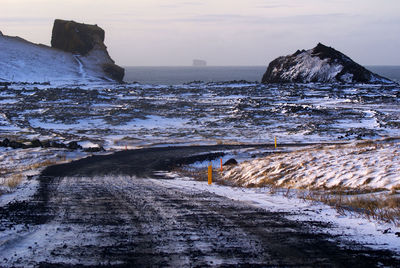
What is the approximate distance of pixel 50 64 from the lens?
422 feet

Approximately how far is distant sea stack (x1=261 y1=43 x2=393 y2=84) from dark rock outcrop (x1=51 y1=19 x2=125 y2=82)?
61064 mm

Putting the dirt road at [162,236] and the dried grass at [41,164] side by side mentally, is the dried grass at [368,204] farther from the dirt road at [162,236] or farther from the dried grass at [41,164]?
the dried grass at [41,164]

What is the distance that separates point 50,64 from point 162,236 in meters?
132

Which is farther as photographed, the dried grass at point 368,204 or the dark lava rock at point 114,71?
the dark lava rock at point 114,71

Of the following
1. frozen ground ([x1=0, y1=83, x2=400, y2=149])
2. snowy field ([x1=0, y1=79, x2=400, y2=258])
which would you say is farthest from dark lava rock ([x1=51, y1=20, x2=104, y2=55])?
frozen ground ([x1=0, y1=83, x2=400, y2=149])

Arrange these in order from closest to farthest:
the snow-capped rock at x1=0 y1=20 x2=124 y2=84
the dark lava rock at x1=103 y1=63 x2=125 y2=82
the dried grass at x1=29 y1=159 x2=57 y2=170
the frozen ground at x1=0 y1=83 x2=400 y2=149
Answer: the dried grass at x1=29 y1=159 x2=57 y2=170
the frozen ground at x1=0 y1=83 x2=400 y2=149
the snow-capped rock at x1=0 y1=20 x2=124 y2=84
the dark lava rock at x1=103 y1=63 x2=125 y2=82

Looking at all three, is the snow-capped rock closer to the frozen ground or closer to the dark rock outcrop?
the dark rock outcrop

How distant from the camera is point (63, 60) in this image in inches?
5418

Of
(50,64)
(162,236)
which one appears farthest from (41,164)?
(50,64)

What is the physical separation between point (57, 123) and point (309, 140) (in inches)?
1223

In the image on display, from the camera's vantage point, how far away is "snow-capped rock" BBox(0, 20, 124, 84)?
115 metres

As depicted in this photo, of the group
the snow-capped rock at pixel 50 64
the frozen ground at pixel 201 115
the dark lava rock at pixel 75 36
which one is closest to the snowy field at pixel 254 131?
the frozen ground at pixel 201 115

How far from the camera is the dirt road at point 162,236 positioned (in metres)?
5.69

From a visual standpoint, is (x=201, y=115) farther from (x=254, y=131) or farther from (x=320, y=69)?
(x=320, y=69)
